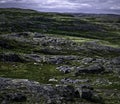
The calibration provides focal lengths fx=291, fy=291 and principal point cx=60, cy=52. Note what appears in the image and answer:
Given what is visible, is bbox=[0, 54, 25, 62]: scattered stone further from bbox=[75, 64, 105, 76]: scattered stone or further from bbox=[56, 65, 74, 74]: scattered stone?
bbox=[75, 64, 105, 76]: scattered stone

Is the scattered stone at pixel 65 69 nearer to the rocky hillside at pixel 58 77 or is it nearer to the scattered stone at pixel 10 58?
the rocky hillside at pixel 58 77

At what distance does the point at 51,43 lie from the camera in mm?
110875

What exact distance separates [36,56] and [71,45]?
36.6 m

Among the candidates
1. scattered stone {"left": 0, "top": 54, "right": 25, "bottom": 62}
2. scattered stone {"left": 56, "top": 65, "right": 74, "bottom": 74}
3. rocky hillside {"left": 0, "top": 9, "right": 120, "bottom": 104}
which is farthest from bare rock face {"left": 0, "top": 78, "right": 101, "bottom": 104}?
scattered stone {"left": 0, "top": 54, "right": 25, "bottom": 62}

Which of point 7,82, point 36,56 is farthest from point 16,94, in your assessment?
point 36,56

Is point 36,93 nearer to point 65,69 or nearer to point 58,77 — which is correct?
point 58,77

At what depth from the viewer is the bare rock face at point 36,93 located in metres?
36.3

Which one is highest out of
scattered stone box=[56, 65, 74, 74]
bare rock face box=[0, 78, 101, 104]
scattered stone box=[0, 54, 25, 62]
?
bare rock face box=[0, 78, 101, 104]

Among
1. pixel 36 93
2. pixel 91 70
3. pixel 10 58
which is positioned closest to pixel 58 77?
pixel 91 70

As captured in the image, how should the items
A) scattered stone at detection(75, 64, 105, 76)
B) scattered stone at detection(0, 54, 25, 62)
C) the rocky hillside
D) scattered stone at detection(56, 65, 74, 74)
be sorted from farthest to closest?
scattered stone at detection(0, 54, 25, 62), scattered stone at detection(56, 65, 74, 74), scattered stone at detection(75, 64, 105, 76), the rocky hillside

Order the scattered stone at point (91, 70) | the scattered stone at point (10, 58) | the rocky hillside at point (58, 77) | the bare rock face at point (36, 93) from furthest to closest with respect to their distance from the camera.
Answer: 1. the scattered stone at point (10, 58)
2. the scattered stone at point (91, 70)
3. the rocky hillside at point (58, 77)
4. the bare rock face at point (36, 93)

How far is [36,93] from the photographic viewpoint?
38.2 m

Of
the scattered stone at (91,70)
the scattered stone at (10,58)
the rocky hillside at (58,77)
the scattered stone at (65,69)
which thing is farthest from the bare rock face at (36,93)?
the scattered stone at (10,58)

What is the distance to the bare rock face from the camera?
36.3 metres
